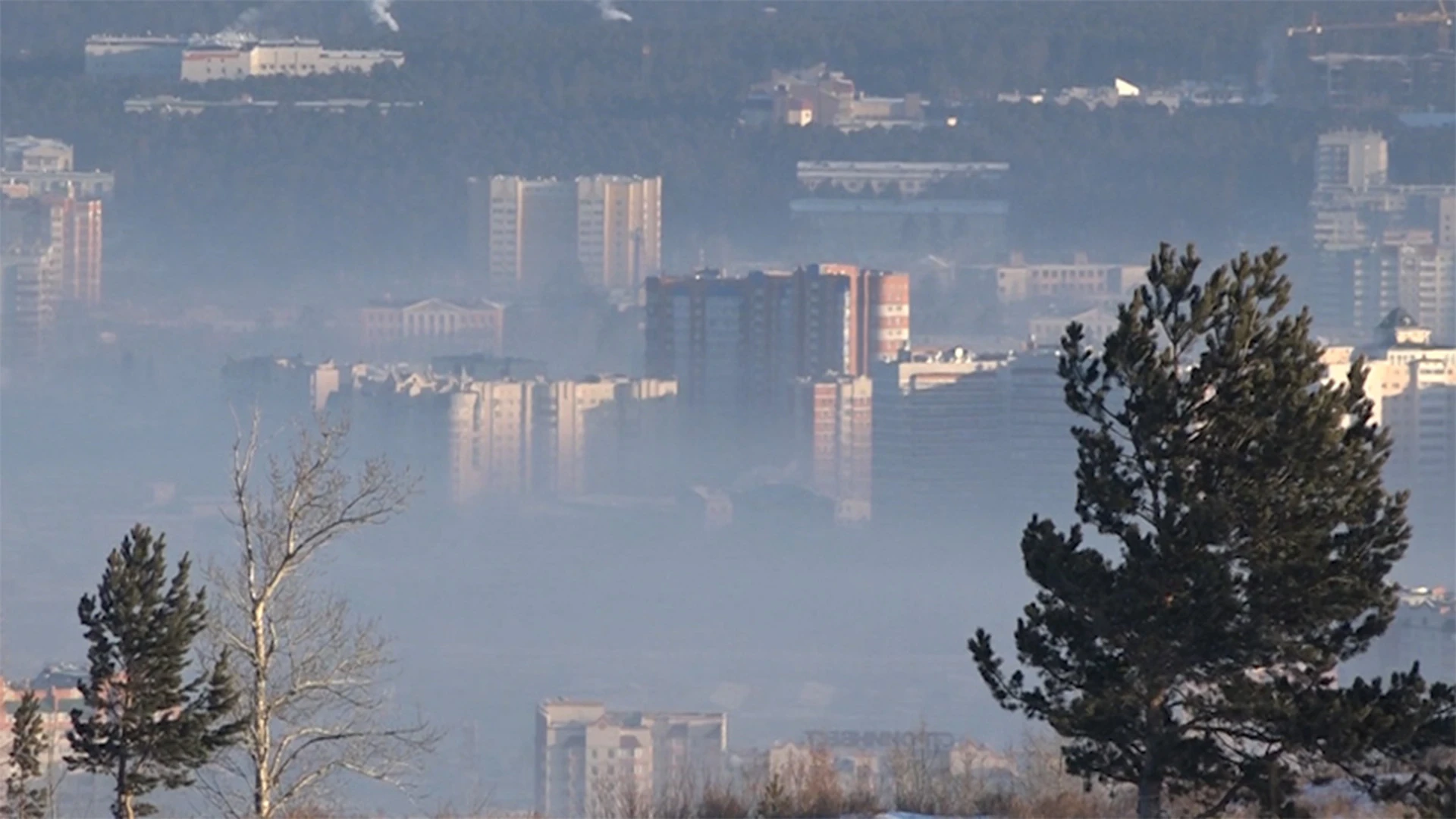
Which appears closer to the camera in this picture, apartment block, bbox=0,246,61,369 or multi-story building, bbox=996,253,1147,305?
apartment block, bbox=0,246,61,369

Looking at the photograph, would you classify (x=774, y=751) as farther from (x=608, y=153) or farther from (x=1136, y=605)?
(x=608, y=153)

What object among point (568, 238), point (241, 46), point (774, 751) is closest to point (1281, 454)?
point (774, 751)

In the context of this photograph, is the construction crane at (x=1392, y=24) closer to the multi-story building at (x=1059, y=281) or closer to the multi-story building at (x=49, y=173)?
the multi-story building at (x=1059, y=281)

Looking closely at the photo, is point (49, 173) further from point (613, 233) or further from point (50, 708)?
point (50, 708)

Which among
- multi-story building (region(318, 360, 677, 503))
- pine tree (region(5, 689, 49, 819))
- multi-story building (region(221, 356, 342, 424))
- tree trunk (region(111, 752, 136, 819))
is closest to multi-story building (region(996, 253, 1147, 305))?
multi-story building (region(318, 360, 677, 503))

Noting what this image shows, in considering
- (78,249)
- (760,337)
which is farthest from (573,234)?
(760,337)

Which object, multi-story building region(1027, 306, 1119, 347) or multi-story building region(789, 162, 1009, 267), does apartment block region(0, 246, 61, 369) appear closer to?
multi-story building region(789, 162, 1009, 267)

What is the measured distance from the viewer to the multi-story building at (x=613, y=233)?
57.1 m

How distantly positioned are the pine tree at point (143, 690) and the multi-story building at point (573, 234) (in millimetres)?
52127

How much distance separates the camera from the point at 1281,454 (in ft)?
14.0

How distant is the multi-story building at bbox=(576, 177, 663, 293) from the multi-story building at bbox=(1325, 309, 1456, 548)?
20710 mm

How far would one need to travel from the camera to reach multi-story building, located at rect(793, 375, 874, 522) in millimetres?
41406

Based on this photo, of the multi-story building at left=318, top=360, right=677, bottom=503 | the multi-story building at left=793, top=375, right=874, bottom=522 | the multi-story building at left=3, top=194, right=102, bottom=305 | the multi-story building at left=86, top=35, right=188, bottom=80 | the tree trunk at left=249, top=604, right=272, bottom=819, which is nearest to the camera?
the tree trunk at left=249, top=604, right=272, bottom=819

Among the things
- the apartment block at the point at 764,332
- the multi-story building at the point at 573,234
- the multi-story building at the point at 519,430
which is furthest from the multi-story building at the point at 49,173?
the multi-story building at the point at 519,430
